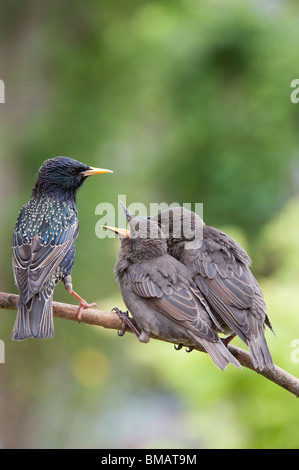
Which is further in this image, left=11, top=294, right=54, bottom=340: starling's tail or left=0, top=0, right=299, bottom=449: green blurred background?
left=0, top=0, right=299, bottom=449: green blurred background

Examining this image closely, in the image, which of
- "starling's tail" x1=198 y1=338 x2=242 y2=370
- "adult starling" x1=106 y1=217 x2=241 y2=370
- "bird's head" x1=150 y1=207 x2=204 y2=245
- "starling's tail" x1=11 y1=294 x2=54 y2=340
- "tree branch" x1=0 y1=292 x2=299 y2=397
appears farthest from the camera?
"bird's head" x1=150 y1=207 x2=204 y2=245

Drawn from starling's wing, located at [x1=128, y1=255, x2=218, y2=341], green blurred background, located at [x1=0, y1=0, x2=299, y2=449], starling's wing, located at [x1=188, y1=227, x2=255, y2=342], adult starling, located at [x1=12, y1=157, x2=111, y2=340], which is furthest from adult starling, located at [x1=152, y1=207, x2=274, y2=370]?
green blurred background, located at [x1=0, y1=0, x2=299, y2=449]

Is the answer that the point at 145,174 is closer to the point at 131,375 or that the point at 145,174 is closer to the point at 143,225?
the point at 131,375

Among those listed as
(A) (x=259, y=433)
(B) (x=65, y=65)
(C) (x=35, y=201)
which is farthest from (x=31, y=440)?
(C) (x=35, y=201)

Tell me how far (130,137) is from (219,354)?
7.54 meters

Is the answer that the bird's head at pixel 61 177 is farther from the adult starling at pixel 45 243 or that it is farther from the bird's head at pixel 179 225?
the bird's head at pixel 179 225

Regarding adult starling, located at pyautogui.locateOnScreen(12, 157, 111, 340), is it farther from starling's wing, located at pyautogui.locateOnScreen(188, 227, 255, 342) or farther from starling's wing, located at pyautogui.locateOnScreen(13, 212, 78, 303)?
starling's wing, located at pyautogui.locateOnScreen(188, 227, 255, 342)

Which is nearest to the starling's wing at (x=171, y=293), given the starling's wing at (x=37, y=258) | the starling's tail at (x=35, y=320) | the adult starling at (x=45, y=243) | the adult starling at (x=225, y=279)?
the adult starling at (x=225, y=279)

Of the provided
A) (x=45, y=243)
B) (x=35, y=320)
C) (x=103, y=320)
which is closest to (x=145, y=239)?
(x=103, y=320)

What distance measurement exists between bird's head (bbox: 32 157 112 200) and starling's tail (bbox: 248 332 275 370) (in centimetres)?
116

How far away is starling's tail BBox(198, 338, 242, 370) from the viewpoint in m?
2.82

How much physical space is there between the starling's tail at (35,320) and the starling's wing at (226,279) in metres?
1.01

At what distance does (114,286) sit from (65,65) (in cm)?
345

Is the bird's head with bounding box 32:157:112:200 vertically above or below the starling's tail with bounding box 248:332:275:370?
above
